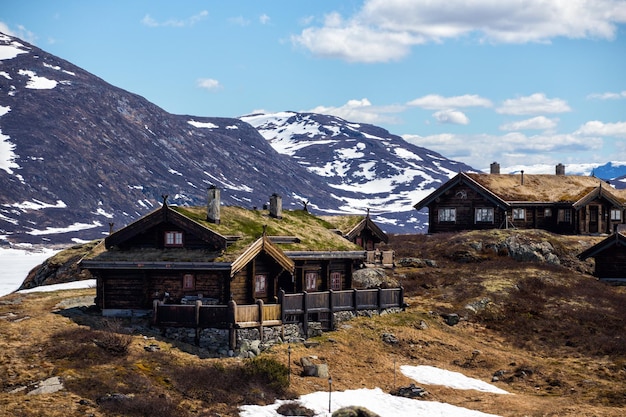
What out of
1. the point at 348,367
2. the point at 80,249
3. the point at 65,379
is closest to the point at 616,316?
the point at 348,367

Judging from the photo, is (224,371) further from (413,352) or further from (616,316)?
(616,316)

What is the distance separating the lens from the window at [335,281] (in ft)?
155

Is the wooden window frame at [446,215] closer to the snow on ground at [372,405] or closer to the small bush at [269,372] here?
the snow on ground at [372,405]

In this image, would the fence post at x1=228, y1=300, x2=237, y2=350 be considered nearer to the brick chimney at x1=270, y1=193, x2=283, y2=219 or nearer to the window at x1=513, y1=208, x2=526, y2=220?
the brick chimney at x1=270, y1=193, x2=283, y2=219

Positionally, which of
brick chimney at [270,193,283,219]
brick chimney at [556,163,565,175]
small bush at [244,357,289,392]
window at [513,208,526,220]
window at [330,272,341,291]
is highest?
brick chimney at [556,163,565,175]

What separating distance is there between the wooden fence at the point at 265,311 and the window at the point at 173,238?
365 cm

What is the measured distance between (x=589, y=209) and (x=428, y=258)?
21.3 meters

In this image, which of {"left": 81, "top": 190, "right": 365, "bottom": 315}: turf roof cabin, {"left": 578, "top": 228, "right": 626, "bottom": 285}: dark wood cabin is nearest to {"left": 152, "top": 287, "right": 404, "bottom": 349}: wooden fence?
{"left": 81, "top": 190, "right": 365, "bottom": 315}: turf roof cabin

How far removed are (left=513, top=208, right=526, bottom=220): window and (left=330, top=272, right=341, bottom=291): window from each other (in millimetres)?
33779

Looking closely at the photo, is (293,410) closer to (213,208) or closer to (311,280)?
(213,208)

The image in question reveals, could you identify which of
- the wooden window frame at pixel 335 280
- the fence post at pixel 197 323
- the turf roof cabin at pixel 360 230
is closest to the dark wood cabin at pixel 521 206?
the turf roof cabin at pixel 360 230

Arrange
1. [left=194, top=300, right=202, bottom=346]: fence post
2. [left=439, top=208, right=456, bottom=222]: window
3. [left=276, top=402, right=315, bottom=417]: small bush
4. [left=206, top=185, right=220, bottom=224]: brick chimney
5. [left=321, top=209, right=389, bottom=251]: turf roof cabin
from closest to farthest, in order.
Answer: [left=276, top=402, right=315, bottom=417]: small bush < [left=194, top=300, right=202, bottom=346]: fence post < [left=206, top=185, right=220, bottom=224]: brick chimney < [left=321, top=209, right=389, bottom=251]: turf roof cabin < [left=439, top=208, right=456, bottom=222]: window

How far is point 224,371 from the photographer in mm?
33094

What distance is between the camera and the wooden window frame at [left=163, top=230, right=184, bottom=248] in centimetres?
4047
